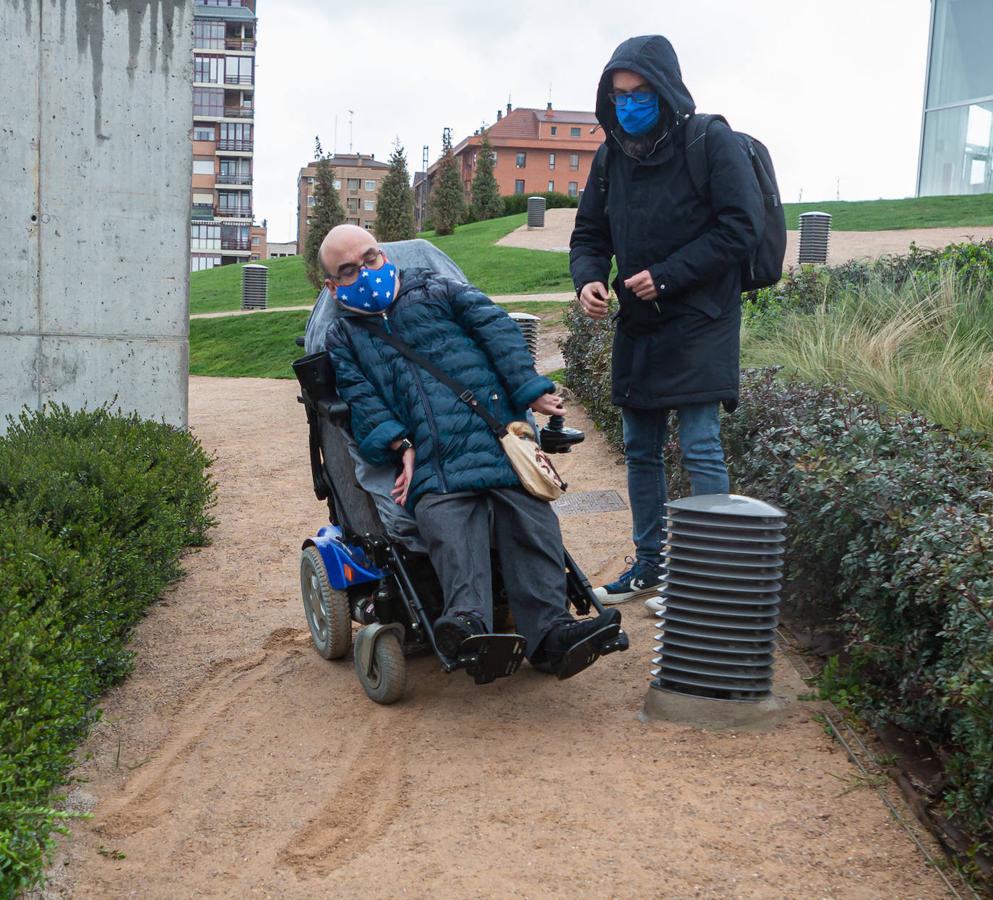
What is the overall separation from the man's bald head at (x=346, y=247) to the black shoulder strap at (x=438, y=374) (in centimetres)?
22

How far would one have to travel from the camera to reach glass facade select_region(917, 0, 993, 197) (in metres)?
28.6

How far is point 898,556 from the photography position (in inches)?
131

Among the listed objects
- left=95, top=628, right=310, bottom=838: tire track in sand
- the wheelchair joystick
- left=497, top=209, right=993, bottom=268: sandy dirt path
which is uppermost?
left=497, top=209, right=993, bottom=268: sandy dirt path

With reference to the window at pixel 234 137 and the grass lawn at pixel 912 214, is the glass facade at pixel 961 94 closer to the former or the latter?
the grass lawn at pixel 912 214

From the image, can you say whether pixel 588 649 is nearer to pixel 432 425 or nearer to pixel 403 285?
pixel 432 425

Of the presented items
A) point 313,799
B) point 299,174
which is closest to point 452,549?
point 313,799

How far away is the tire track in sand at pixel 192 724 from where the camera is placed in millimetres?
3324

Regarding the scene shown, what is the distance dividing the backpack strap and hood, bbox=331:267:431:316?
1.07m

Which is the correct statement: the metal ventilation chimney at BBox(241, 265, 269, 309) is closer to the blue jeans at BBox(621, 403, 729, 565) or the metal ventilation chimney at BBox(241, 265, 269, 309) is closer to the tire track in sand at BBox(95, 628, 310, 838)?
the tire track in sand at BBox(95, 628, 310, 838)

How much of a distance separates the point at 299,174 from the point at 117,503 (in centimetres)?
11517

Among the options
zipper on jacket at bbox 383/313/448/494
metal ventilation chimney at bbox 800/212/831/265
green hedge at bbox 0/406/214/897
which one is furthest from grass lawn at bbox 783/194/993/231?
zipper on jacket at bbox 383/313/448/494

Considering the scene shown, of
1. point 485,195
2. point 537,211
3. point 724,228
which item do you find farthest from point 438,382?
point 485,195

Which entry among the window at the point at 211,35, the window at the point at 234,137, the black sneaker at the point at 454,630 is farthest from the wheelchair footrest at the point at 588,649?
the window at the point at 211,35

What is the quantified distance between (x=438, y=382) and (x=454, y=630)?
0.95 m
